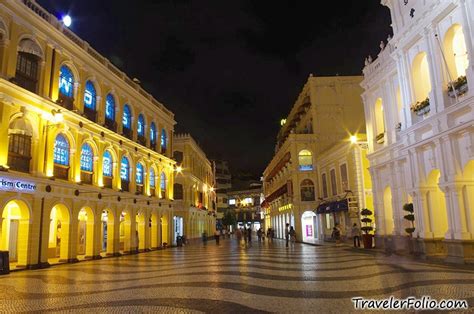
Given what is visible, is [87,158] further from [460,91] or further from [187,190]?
[187,190]

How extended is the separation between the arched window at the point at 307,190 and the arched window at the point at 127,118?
19.6 m

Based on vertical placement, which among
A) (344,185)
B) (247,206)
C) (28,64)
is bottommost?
(344,185)

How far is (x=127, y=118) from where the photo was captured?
30.3 meters

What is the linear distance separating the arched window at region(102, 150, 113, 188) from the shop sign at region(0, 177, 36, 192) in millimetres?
7353

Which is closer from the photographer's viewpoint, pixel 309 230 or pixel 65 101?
pixel 65 101

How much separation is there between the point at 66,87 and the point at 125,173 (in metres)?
8.77

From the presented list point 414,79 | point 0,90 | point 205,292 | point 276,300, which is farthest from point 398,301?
point 0,90

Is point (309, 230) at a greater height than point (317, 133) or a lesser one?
lesser

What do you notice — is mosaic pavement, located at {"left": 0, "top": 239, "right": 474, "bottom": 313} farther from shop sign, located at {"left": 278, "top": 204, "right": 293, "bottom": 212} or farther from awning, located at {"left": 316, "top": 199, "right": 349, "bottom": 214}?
shop sign, located at {"left": 278, "top": 204, "right": 293, "bottom": 212}

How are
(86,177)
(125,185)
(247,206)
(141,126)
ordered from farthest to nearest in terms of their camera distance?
(247,206) → (141,126) → (125,185) → (86,177)

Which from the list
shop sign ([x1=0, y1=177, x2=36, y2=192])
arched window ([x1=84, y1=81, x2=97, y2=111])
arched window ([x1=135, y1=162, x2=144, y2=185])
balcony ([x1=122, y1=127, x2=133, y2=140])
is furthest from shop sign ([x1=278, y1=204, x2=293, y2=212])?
shop sign ([x1=0, y1=177, x2=36, y2=192])

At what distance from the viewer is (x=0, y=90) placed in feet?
56.0

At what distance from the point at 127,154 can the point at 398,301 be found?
80.5 feet

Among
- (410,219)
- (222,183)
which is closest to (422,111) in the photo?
(410,219)
